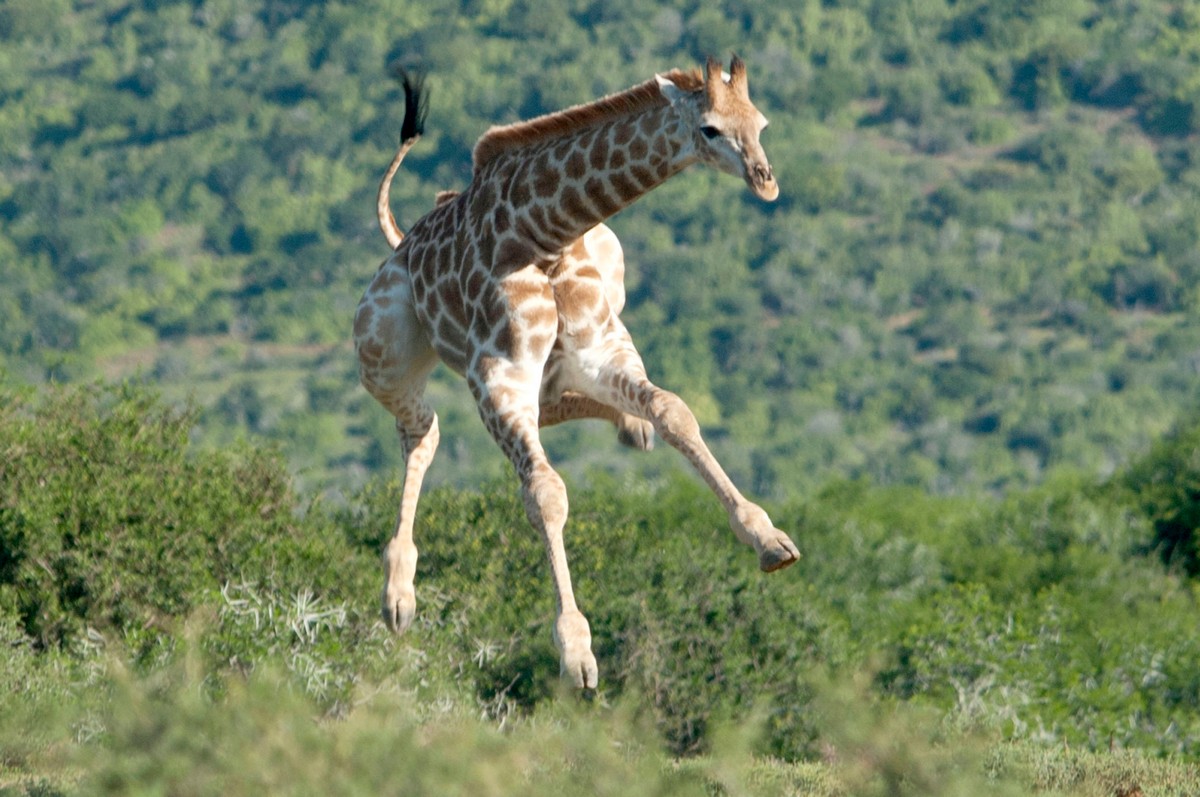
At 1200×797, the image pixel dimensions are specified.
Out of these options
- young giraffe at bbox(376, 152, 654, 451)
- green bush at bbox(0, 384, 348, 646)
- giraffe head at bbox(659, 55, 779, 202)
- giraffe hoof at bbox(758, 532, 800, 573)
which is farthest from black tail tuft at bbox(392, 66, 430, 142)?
green bush at bbox(0, 384, 348, 646)

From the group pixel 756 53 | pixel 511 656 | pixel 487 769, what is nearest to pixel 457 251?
pixel 487 769

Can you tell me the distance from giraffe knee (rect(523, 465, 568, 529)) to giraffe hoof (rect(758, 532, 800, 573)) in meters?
1.25

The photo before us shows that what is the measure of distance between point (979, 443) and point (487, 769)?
12082 centimetres

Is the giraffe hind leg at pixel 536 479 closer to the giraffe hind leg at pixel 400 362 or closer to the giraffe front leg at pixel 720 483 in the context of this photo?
the giraffe front leg at pixel 720 483

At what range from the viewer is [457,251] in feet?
42.7

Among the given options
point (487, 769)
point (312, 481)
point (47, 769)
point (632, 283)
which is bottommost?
point (632, 283)

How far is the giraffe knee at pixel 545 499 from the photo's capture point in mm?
11828

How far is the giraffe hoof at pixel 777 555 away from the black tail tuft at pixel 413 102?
4567 mm

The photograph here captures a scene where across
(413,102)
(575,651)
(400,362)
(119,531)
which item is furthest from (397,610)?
(119,531)

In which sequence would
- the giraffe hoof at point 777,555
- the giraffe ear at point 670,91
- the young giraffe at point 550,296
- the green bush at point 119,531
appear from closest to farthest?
the giraffe hoof at point 777,555
the young giraffe at point 550,296
the giraffe ear at point 670,91
the green bush at point 119,531

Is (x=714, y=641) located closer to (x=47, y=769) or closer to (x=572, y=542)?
(x=572, y=542)

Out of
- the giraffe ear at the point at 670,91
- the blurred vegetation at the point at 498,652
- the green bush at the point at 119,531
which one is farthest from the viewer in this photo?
the green bush at the point at 119,531

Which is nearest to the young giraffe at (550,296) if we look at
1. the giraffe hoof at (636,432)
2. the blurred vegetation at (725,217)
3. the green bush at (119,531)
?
the giraffe hoof at (636,432)

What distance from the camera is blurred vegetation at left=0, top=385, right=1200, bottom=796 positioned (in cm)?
1038
